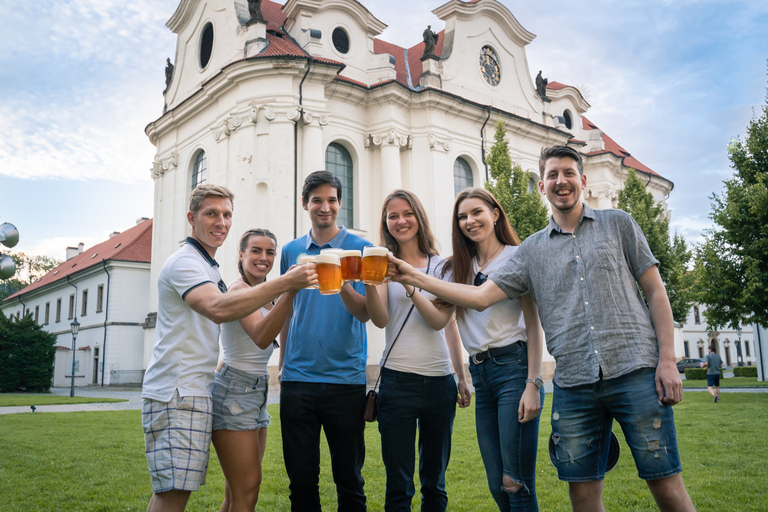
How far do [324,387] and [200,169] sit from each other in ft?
75.8

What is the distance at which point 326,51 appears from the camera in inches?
933

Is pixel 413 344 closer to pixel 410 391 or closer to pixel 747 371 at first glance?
pixel 410 391

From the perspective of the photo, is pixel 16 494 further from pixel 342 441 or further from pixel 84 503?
pixel 342 441

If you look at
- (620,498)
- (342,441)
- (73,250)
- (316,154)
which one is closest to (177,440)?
(342,441)

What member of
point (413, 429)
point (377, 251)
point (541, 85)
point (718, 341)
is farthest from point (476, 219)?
point (718, 341)

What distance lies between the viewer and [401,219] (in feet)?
12.6

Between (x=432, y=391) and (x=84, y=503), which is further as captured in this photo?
(x=84, y=503)

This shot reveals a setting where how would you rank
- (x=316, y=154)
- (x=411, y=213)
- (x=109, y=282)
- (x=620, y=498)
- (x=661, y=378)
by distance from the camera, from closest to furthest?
(x=661, y=378), (x=411, y=213), (x=620, y=498), (x=316, y=154), (x=109, y=282)

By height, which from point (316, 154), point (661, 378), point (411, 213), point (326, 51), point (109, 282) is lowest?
point (661, 378)

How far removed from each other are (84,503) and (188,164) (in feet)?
71.0

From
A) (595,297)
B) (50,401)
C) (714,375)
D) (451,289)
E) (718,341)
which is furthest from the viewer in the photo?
(718,341)

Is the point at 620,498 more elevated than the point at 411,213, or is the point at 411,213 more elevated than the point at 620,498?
the point at 411,213

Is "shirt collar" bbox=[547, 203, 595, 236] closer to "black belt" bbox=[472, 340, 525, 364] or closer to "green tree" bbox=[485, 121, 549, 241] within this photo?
"black belt" bbox=[472, 340, 525, 364]

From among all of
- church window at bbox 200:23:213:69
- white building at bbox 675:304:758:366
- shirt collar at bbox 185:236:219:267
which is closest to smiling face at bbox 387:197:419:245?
shirt collar at bbox 185:236:219:267
